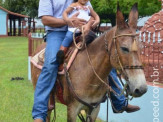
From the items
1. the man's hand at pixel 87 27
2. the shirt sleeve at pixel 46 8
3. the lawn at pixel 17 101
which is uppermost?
the shirt sleeve at pixel 46 8

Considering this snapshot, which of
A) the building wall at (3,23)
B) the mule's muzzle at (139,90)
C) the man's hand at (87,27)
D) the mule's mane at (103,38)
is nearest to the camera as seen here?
the mule's muzzle at (139,90)

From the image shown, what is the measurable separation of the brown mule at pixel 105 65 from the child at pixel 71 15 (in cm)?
23

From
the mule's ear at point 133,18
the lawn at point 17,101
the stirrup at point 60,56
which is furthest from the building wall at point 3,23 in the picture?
the mule's ear at point 133,18

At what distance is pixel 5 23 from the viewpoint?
160ft

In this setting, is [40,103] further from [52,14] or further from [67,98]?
[52,14]

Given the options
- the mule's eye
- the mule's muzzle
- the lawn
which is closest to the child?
the mule's eye

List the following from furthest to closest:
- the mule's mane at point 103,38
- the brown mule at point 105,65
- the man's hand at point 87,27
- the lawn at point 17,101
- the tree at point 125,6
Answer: the tree at point 125,6 → the lawn at point 17,101 → the man's hand at point 87,27 → the mule's mane at point 103,38 → the brown mule at point 105,65

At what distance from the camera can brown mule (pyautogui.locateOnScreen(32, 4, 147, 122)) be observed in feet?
12.3

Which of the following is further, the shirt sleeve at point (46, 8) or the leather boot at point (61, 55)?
the shirt sleeve at point (46, 8)

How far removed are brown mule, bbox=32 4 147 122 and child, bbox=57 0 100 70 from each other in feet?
0.76

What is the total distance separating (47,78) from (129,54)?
1445 mm

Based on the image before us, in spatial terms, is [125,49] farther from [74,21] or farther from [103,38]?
[74,21]

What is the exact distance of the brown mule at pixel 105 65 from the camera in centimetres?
374

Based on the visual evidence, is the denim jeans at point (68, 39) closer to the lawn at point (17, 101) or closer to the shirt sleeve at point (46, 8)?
the shirt sleeve at point (46, 8)
